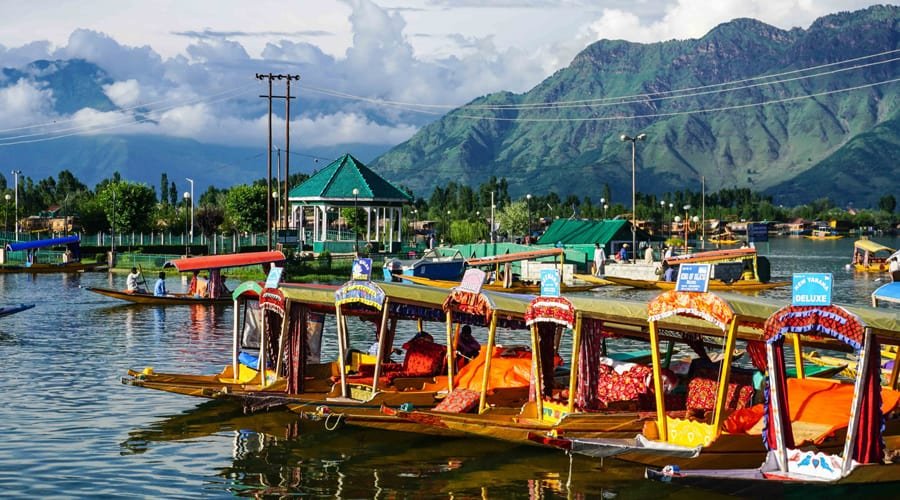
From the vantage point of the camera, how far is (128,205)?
95.0 metres

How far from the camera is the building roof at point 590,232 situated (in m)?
80.3

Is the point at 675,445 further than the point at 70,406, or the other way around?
the point at 70,406

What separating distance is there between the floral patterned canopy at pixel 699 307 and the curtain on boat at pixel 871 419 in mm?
2122

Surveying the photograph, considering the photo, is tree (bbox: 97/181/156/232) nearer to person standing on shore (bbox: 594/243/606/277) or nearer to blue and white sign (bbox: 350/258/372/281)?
person standing on shore (bbox: 594/243/606/277)

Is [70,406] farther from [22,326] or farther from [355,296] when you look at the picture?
[22,326]

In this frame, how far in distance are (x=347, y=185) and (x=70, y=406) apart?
61.1 metres

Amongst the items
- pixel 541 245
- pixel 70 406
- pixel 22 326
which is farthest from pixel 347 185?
pixel 70 406

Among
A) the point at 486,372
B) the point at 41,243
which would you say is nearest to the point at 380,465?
the point at 486,372

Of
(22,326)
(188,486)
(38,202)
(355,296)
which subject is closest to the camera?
(188,486)

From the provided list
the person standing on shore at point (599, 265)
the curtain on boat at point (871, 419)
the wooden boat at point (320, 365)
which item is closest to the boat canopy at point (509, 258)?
the person standing on shore at point (599, 265)

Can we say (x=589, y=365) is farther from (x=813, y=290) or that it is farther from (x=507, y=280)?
(x=507, y=280)

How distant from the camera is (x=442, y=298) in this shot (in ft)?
73.0

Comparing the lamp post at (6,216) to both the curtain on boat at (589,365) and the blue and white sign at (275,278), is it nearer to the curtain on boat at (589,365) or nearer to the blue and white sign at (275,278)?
the blue and white sign at (275,278)

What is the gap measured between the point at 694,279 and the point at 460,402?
6.16 metres
